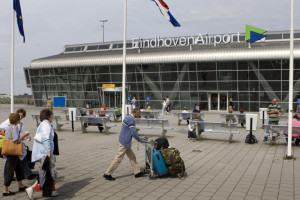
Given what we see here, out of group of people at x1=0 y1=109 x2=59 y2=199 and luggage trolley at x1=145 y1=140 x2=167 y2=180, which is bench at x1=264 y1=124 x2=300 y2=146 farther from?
group of people at x1=0 y1=109 x2=59 y2=199

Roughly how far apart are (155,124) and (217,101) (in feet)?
79.0

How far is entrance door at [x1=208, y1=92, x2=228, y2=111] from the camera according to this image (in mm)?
37906

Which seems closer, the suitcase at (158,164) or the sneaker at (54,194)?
the sneaker at (54,194)

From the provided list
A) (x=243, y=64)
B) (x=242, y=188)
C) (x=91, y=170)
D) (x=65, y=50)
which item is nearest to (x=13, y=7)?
(x=91, y=170)

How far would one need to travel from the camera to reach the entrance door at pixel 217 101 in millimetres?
37906

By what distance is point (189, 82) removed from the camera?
39.0m

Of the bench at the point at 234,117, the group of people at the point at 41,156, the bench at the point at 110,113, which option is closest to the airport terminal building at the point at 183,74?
the bench at the point at 110,113

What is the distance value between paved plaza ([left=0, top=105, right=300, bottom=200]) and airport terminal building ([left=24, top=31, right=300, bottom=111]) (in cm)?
2393

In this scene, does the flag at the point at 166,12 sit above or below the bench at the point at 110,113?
above

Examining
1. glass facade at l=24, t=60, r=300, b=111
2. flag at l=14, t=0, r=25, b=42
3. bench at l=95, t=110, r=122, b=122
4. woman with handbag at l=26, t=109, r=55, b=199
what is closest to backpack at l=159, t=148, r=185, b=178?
woman with handbag at l=26, t=109, r=55, b=199

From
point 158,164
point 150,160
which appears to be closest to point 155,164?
point 158,164

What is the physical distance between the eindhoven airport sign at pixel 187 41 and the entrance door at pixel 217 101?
6673 mm

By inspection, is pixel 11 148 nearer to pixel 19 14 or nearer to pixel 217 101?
pixel 19 14

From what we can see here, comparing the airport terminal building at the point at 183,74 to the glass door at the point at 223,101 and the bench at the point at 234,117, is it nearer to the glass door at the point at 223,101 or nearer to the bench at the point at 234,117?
the glass door at the point at 223,101
